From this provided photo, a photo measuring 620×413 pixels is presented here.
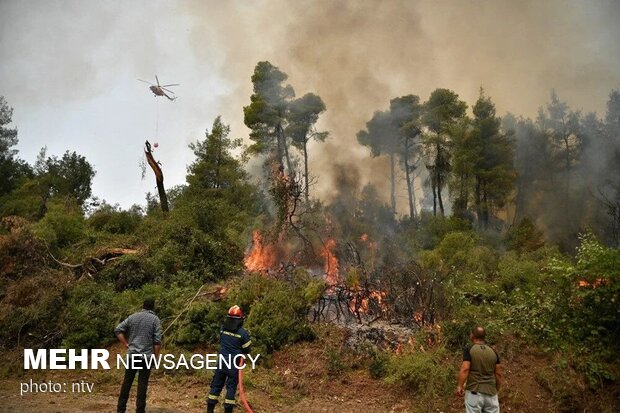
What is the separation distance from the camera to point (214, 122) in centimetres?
3416

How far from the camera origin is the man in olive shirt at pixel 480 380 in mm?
6242

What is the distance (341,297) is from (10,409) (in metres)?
8.43

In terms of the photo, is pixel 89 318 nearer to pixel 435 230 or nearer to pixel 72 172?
pixel 435 230

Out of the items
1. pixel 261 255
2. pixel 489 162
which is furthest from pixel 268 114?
pixel 489 162

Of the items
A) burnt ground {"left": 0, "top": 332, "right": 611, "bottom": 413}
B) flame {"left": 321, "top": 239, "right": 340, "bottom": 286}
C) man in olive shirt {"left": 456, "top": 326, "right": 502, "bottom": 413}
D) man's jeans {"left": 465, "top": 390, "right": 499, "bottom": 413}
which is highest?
flame {"left": 321, "top": 239, "right": 340, "bottom": 286}

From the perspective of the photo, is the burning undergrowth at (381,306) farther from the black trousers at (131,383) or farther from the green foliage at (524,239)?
the green foliage at (524,239)

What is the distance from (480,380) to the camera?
6285 mm

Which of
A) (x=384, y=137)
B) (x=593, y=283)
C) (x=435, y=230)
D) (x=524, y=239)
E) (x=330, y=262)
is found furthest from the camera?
(x=384, y=137)

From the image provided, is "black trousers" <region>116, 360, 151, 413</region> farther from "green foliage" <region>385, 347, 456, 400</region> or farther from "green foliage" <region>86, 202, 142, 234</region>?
"green foliage" <region>86, 202, 142, 234</region>

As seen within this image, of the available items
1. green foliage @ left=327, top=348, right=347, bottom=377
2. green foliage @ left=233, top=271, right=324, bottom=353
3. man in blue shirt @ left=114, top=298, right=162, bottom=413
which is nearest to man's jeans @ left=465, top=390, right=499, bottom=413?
green foliage @ left=327, top=348, right=347, bottom=377

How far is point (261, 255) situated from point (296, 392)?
1014cm

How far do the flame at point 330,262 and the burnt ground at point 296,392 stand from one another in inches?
265

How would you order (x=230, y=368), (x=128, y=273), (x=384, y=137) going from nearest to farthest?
1. (x=230, y=368)
2. (x=128, y=273)
3. (x=384, y=137)

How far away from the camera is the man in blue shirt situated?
686 centimetres
